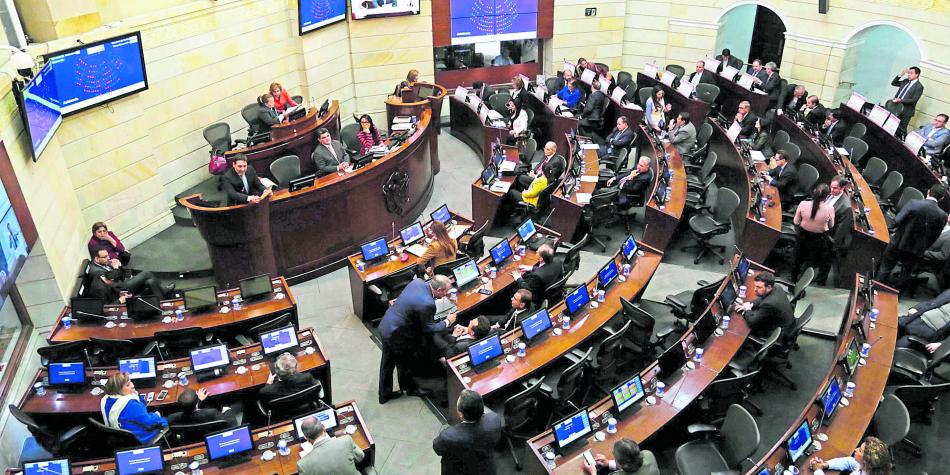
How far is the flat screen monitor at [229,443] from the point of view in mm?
5520

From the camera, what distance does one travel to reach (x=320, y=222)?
31.0 feet

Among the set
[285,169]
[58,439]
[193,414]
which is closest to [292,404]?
[193,414]

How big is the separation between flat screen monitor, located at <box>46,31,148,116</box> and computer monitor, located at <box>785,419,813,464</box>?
349 inches

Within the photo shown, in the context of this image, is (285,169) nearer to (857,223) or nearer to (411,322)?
(411,322)

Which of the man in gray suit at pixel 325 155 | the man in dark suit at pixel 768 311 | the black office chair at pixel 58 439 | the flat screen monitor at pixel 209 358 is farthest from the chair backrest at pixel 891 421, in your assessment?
the man in gray suit at pixel 325 155

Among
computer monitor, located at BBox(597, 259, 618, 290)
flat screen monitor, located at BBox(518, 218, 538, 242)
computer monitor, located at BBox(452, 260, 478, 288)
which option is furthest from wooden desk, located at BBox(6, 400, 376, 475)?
flat screen monitor, located at BBox(518, 218, 538, 242)

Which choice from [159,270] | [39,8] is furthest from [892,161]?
[39,8]

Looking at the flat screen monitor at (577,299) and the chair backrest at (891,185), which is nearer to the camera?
the flat screen monitor at (577,299)

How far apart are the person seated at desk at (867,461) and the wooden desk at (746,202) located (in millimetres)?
4186

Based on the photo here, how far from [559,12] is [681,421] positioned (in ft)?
39.6

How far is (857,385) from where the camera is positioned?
20.9 feet

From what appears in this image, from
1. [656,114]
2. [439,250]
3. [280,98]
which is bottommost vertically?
[439,250]

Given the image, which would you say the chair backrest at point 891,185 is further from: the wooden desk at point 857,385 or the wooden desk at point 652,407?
the wooden desk at point 652,407

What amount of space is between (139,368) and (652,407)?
4.72 metres
